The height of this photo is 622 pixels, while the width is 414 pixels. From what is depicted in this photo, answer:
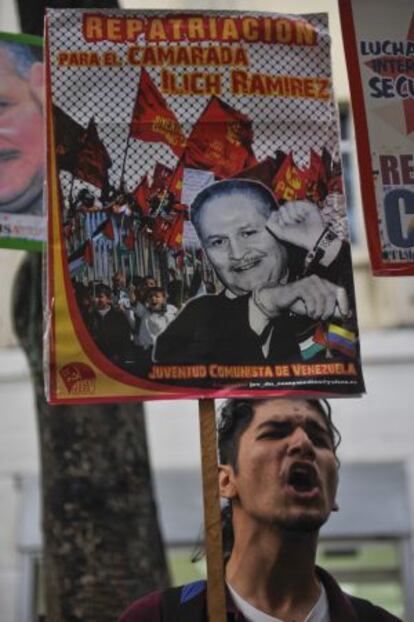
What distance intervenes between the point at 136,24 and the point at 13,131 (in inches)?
33.3

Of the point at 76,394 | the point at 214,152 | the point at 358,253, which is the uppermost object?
the point at 358,253

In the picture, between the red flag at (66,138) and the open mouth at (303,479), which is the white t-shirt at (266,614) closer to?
the open mouth at (303,479)

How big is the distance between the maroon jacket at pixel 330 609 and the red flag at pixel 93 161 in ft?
3.28

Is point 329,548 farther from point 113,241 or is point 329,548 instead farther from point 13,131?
point 113,241

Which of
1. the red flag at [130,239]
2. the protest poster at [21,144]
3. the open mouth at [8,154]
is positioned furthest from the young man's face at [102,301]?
the open mouth at [8,154]

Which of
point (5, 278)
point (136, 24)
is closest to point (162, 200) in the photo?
point (136, 24)

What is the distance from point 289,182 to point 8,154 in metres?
1.13

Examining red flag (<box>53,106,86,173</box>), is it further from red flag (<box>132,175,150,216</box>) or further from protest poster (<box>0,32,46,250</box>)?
protest poster (<box>0,32,46,250</box>)

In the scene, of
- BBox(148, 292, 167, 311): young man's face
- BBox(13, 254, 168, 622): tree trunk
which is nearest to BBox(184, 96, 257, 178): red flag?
BBox(148, 292, 167, 311): young man's face

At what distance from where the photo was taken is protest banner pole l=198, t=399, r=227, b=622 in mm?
2166

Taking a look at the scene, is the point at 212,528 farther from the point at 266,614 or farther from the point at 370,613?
the point at 370,613

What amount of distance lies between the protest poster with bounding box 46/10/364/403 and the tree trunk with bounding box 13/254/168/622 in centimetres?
152

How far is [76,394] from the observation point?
2.24m

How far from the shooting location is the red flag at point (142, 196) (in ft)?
7.82
